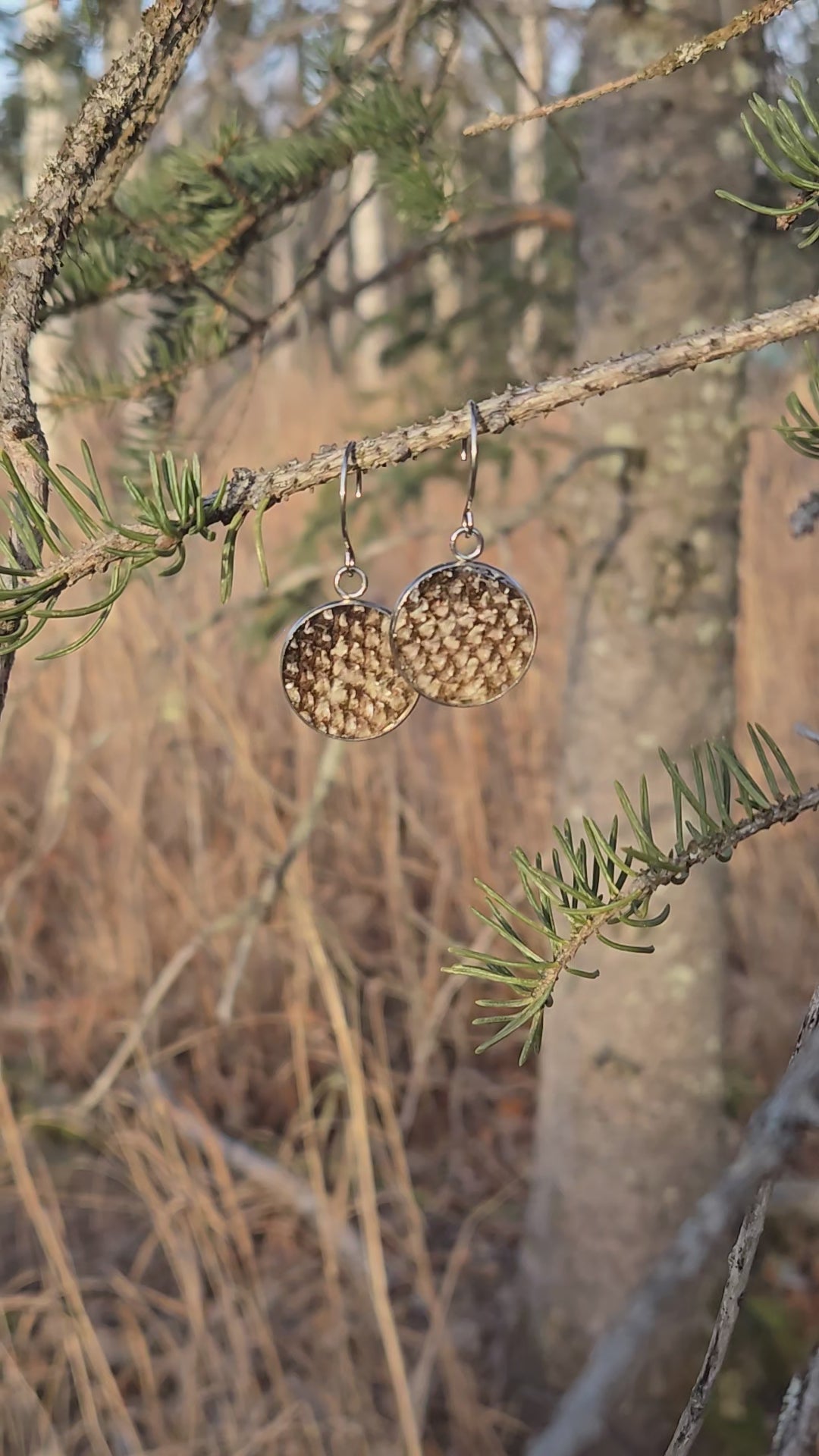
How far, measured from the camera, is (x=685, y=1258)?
0.67 ft

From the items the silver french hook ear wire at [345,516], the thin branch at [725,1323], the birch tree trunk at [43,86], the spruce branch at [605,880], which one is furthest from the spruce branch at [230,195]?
the thin branch at [725,1323]

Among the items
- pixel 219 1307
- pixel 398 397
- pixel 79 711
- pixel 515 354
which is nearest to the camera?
pixel 219 1307

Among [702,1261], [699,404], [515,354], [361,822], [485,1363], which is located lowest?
[485,1363]

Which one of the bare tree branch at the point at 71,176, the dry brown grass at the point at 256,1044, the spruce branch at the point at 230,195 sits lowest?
the dry brown grass at the point at 256,1044

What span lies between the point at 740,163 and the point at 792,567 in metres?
1.45

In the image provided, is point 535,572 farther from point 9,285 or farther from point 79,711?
point 9,285

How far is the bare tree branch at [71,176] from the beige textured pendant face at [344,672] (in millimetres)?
210

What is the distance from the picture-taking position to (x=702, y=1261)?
20cm

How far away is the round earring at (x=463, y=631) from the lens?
542mm

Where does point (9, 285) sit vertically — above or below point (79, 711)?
below

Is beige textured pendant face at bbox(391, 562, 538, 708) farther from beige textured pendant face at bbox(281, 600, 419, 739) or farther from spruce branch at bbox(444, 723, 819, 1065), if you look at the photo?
spruce branch at bbox(444, 723, 819, 1065)

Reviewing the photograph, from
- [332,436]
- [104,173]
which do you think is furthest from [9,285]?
[332,436]

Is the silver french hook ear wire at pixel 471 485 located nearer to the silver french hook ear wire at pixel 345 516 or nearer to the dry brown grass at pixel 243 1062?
the silver french hook ear wire at pixel 345 516

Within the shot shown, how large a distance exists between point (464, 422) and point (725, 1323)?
28 cm
